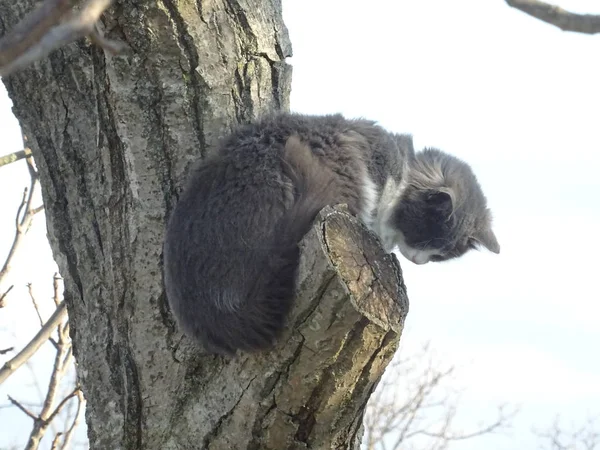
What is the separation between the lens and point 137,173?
232cm

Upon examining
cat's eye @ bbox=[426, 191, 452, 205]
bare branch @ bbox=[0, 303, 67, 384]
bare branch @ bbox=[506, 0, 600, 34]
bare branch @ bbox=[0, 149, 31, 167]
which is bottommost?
bare branch @ bbox=[0, 303, 67, 384]

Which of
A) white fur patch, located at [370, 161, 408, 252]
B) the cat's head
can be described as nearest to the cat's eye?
the cat's head

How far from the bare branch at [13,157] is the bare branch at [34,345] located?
0.65 m

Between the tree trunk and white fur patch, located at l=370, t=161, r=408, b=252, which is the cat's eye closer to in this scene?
white fur patch, located at l=370, t=161, r=408, b=252

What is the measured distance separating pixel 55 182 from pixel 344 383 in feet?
4.09

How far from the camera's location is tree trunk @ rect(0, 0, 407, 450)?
2.22 m

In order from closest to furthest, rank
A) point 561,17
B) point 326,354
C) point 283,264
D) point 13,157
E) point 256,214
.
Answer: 1. point 561,17
2. point 326,354
3. point 283,264
4. point 256,214
5. point 13,157

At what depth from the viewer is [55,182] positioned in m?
2.43

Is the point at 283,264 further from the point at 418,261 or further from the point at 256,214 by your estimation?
the point at 418,261

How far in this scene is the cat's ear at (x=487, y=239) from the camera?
139 inches

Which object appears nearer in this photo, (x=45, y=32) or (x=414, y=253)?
(x=45, y=32)

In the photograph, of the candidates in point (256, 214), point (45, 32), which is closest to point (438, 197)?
point (256, 214)

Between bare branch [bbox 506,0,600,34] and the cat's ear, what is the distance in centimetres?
241

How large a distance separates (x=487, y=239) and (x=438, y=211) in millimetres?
555
